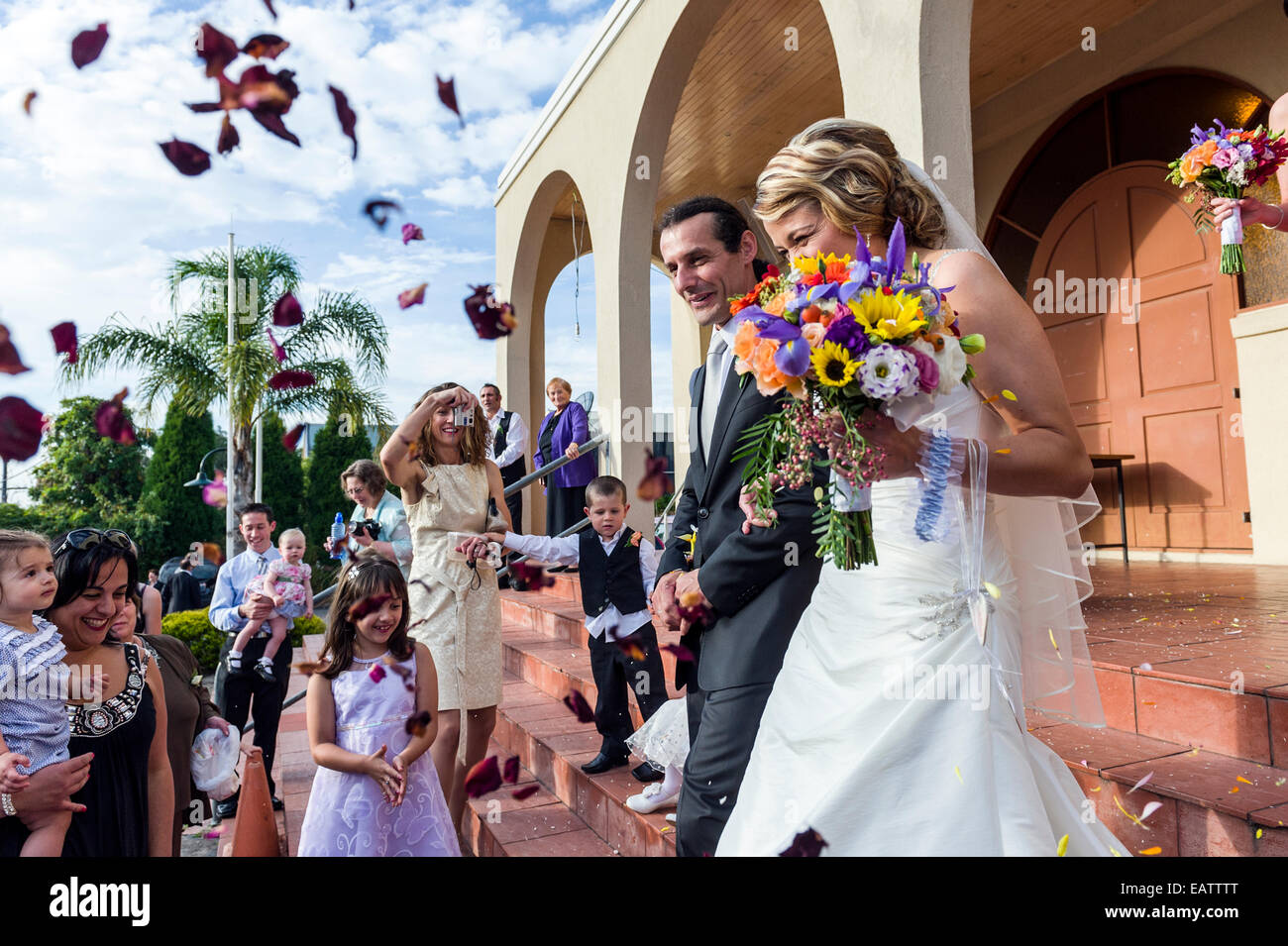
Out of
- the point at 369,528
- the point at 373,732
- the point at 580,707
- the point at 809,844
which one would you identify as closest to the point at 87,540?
the point at 373,732

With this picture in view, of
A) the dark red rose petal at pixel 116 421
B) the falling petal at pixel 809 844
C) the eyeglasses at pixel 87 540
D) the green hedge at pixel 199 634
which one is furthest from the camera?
the green hedge at pixel 199 634

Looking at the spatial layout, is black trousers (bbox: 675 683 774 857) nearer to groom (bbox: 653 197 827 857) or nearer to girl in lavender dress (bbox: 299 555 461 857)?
groom (bbox: 653 197 827 857)

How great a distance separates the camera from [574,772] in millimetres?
3457

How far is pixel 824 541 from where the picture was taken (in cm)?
150

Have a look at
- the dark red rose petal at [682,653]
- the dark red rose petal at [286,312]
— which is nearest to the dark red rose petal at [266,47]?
the dark red rose petal at [286,312]

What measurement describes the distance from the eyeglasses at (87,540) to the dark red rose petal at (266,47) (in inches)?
58.7

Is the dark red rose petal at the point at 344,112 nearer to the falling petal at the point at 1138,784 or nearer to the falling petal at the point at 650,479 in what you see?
the falling petal at the point at 1138,784

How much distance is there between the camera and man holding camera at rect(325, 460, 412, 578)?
180 inches

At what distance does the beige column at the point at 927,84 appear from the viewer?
11.2ft

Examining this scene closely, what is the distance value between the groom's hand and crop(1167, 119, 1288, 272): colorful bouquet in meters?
2.12
